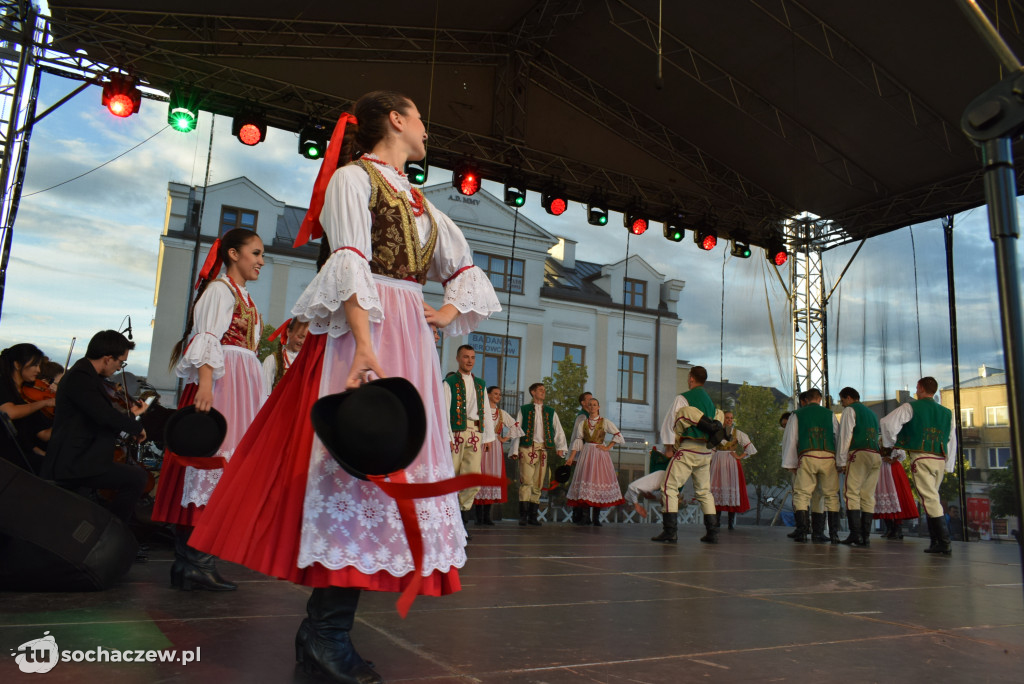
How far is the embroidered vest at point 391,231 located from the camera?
1913mm

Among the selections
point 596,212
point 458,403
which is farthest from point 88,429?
point 596,212

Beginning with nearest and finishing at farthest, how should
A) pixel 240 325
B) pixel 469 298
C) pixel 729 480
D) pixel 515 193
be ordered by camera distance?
pixel 469 298
pixel 240 325
pixel 515 193
pixel 729 480

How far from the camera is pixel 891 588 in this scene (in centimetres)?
384

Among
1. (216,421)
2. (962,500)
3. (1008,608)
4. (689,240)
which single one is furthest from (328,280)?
(689,240)

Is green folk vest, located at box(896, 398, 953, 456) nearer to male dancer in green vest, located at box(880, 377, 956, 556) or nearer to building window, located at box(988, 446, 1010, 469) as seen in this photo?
male dancer in green vest, located at box(880, 377, 956, 556)

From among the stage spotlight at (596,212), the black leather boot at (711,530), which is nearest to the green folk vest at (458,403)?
the black leather boot at (711,530)

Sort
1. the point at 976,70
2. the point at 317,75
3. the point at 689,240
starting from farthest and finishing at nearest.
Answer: the point at 689,240 < the point at 317,75 < the point at 976,70

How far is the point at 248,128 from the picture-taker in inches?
312

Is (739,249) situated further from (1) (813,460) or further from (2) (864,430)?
(1) (813,460)

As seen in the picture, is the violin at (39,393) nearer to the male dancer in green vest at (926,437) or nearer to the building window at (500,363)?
→ the male dancer in green vest at (926,437)

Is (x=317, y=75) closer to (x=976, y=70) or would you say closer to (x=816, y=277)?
(x=976, y=70)

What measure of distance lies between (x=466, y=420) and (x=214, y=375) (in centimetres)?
472

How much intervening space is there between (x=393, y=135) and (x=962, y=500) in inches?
401

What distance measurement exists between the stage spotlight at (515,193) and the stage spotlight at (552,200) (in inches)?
14.8
